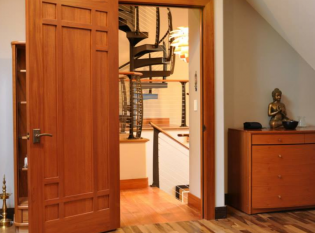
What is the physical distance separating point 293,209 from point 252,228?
845mm

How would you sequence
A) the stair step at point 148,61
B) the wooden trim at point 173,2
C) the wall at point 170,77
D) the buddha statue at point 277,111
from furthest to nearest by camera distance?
the wall at point 170,77 < the stair step at point 148,61 < the buddha statue at point 277,111 < the wooden trim at point 173,2

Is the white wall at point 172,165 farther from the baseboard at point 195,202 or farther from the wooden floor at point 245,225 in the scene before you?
the wooden floor at point 245,225

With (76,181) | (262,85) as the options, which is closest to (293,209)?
(262,85)

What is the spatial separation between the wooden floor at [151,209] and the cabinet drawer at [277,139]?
1.00 metres

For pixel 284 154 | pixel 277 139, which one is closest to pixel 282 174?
Result: pixel 284 154

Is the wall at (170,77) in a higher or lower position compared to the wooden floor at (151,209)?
higher

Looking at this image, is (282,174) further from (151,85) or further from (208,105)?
(151,85)

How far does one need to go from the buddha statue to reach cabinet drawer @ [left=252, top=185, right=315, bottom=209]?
789 mm

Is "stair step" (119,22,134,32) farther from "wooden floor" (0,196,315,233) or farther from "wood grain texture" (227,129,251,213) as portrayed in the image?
"wooden floor" (0,196,315,233)

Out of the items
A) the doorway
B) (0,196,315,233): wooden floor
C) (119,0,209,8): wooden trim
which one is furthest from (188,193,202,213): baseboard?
(119,0,209,8): wooden trim

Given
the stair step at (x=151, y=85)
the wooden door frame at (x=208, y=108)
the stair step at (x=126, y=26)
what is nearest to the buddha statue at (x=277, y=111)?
the wooden door frame at (x=208, y=108)

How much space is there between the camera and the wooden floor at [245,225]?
3.54 m

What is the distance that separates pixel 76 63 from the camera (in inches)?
130

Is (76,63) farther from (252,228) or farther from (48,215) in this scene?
(252,228)
